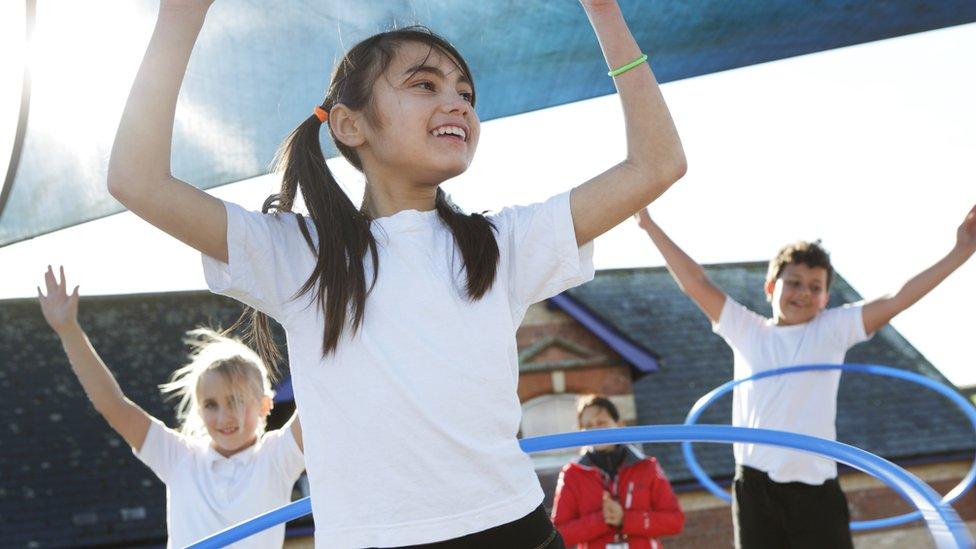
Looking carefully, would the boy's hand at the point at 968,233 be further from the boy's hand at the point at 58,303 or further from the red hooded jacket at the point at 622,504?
the boy's hand at the point at 58,303

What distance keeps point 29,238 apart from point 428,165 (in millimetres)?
2128

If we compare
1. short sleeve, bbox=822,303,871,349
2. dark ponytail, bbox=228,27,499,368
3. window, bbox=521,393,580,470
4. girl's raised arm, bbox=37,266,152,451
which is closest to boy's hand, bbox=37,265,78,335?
girl's raised arm, bbox=37,266,152,451

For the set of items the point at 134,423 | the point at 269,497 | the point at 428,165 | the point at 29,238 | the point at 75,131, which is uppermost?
the point at 75,131

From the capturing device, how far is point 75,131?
351cm

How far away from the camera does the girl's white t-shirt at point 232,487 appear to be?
13.5ft

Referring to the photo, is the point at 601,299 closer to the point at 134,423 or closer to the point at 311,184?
the point at 134,423

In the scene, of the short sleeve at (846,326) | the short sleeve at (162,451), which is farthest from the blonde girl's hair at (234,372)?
the short sleeve at (846,326)

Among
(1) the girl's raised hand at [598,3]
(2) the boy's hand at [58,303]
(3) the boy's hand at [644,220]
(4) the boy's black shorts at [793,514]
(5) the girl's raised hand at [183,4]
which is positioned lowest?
(4) the boy's black shorts at [793,514]

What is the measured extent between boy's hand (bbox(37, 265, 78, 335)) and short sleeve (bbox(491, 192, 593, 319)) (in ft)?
7.49

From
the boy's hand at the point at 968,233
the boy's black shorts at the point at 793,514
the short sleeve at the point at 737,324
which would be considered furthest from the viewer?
the short sleeve at the point at 737,324

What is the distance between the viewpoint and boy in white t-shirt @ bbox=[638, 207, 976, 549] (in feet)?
16.6

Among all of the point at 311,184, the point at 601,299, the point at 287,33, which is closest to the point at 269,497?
the point at 287,33

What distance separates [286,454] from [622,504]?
107 inches

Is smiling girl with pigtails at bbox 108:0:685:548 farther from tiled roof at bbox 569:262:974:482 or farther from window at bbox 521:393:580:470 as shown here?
tiled roof at bbox 569:262:974:482
